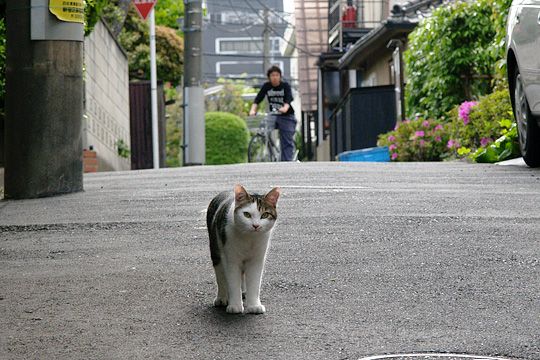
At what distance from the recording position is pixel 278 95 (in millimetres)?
19359

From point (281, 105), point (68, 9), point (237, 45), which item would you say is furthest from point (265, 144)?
point (237, 45)

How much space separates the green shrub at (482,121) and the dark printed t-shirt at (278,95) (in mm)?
2604

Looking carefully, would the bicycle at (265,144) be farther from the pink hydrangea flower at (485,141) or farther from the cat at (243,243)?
the cat at (243,243)

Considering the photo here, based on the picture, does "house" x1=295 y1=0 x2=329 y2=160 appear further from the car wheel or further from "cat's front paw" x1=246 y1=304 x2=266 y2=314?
"cat's front paw" x1=246 y1=304 x2=266 y2=314

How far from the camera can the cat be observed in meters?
5.62

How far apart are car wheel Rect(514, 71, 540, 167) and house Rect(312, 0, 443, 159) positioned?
504 inches

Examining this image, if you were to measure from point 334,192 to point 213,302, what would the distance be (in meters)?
4.32

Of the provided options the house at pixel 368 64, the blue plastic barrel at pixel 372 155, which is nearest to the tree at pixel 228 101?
the house at pixel 368 64

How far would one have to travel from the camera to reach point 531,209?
29.8 ft

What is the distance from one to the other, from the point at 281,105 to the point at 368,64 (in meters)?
16.7

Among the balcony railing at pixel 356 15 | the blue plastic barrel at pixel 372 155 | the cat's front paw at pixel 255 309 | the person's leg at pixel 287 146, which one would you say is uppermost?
the balcony railing at pixel 356 15

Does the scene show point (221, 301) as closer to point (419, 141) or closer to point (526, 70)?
point (526, 70)

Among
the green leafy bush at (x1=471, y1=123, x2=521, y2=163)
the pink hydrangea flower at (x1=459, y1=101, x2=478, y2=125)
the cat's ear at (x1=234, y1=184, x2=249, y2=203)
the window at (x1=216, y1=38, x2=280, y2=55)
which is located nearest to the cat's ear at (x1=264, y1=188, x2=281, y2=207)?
the cat's ear at (x1=234, y1=184, x2=249, y2=203)

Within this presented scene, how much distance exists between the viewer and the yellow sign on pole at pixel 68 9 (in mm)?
11383
